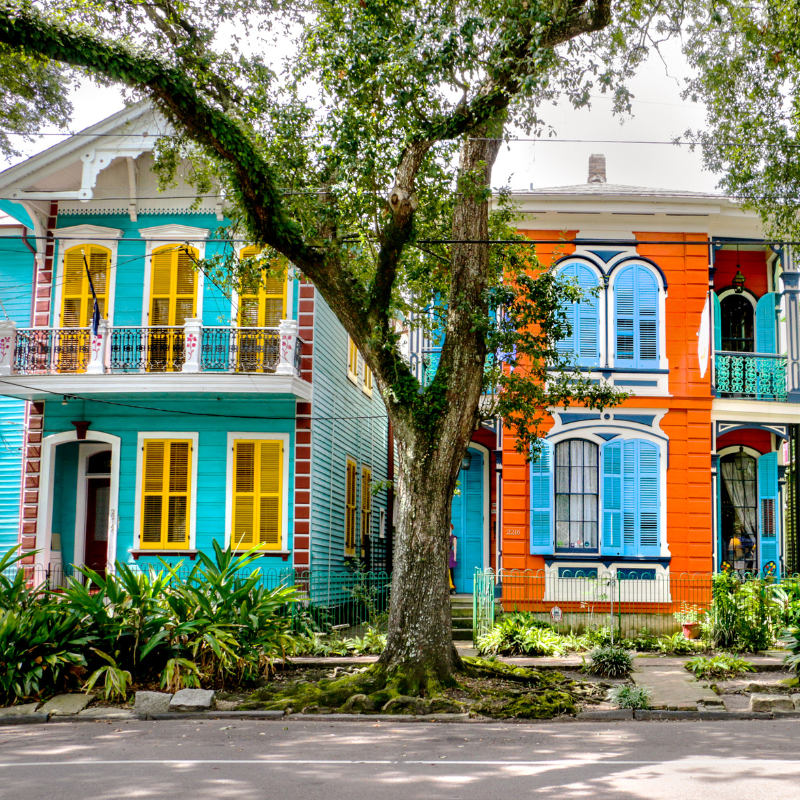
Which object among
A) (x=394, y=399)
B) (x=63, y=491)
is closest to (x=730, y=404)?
(x=394, y=399)

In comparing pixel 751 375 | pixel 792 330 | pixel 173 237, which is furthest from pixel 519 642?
pixel 173 237

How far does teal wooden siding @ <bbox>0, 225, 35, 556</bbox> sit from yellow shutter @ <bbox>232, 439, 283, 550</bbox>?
438 cm

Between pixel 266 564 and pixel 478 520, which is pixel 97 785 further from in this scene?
pixel 478 520

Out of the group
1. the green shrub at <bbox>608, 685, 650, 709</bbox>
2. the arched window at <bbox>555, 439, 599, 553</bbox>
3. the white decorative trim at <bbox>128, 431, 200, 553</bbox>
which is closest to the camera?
the green shrub at <bbox>608, 685, 650, 709</bbox>

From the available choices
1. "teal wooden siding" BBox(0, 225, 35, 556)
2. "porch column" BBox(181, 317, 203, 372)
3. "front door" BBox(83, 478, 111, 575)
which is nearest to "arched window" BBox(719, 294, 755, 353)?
"porch column" BBox(181, 317, 203, 372)

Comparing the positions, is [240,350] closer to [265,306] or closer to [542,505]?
[265,306]

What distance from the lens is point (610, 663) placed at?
12500 millimetres

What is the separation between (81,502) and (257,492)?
3.74 meters

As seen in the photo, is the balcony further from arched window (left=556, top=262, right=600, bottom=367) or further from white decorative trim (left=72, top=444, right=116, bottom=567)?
arched window (left=556, top=262, right=600, bottom=367)

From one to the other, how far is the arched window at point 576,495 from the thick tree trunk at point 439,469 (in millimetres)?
6133

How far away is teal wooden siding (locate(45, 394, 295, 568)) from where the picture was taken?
55.2ft

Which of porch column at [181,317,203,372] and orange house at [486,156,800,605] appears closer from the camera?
porch column at [181,317,203,372]

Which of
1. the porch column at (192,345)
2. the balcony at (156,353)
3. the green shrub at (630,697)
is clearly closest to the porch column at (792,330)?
the green shrub at (630,697)

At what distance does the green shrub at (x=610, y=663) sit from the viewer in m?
12.5
